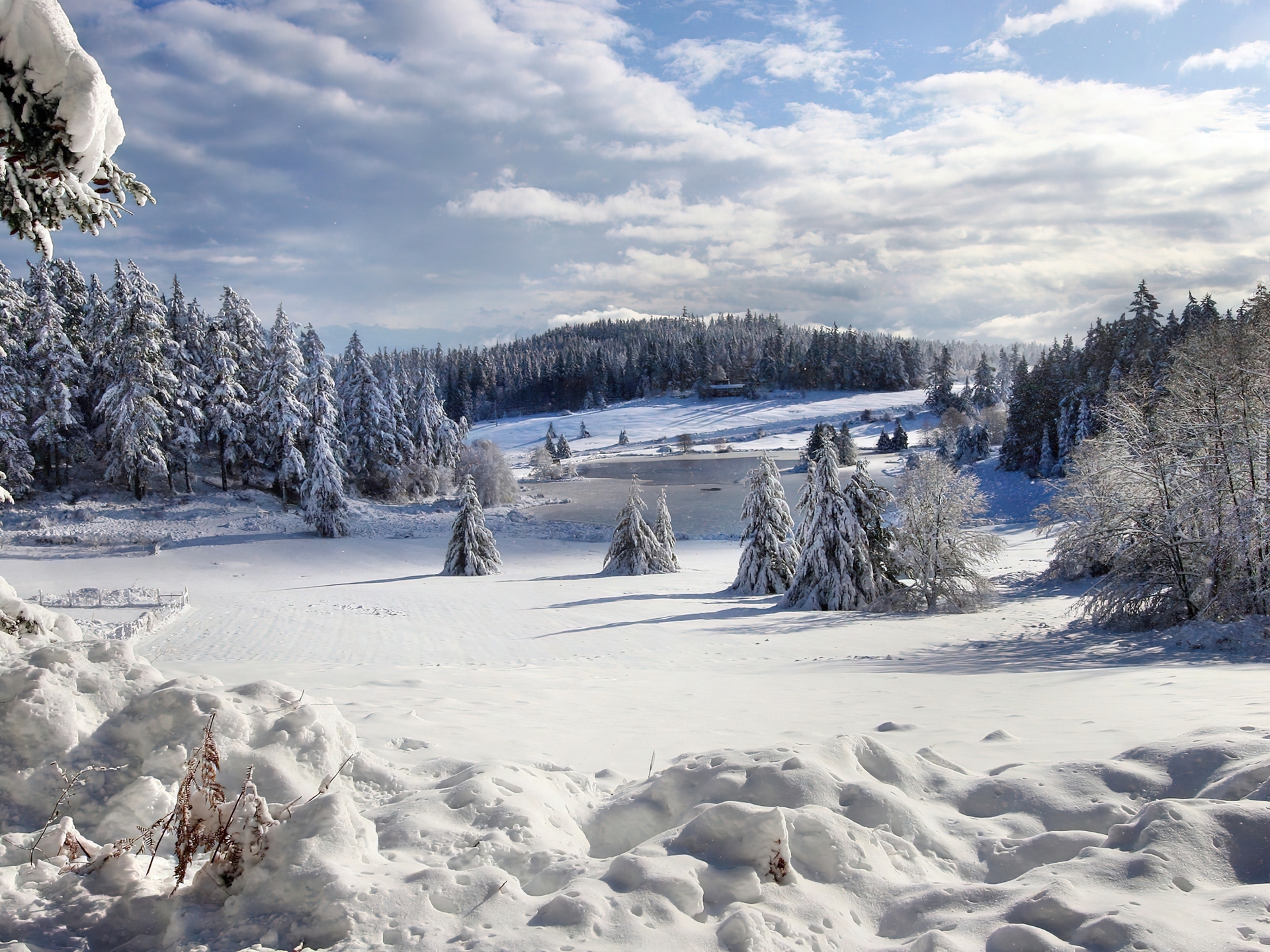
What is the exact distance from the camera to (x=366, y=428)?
57.0m

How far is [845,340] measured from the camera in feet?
494

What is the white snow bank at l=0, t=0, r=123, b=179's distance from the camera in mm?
4184

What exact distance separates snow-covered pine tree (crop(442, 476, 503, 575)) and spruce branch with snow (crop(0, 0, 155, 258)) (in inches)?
1146

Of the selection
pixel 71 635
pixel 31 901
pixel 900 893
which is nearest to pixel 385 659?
pixel 71 635

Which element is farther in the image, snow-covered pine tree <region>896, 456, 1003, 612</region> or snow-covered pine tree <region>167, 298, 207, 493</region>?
snow-covered pine tree <region>167, 298, 207, 493</region>

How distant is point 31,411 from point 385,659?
42.9 metres

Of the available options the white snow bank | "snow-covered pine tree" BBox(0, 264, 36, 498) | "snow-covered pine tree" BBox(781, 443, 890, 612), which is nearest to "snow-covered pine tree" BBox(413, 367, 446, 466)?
"snow-covered pine tree" BBox(0, 264, 36, 498)

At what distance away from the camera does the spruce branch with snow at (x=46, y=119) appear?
4.21 meters

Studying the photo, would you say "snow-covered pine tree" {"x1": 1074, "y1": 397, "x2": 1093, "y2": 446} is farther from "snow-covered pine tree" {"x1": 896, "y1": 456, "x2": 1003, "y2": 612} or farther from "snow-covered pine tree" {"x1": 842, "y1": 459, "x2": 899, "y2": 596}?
"snow-covered pine tree" {"x1": 842, "y1": 459, "x2": 899, "y2": 596}

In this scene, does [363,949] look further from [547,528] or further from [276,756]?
[547,528]

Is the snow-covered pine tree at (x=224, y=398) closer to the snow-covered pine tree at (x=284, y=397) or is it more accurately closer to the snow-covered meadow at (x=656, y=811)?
the snow-covered pine tree at (x=284, y=397)

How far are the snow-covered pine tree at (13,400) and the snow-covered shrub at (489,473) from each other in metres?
29.9

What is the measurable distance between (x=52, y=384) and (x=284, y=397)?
41.7 ft

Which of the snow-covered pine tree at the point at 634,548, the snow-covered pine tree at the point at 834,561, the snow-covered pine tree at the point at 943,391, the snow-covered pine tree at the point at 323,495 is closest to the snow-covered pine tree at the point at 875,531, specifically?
the snow-covered pine tree at the point at 834,561
